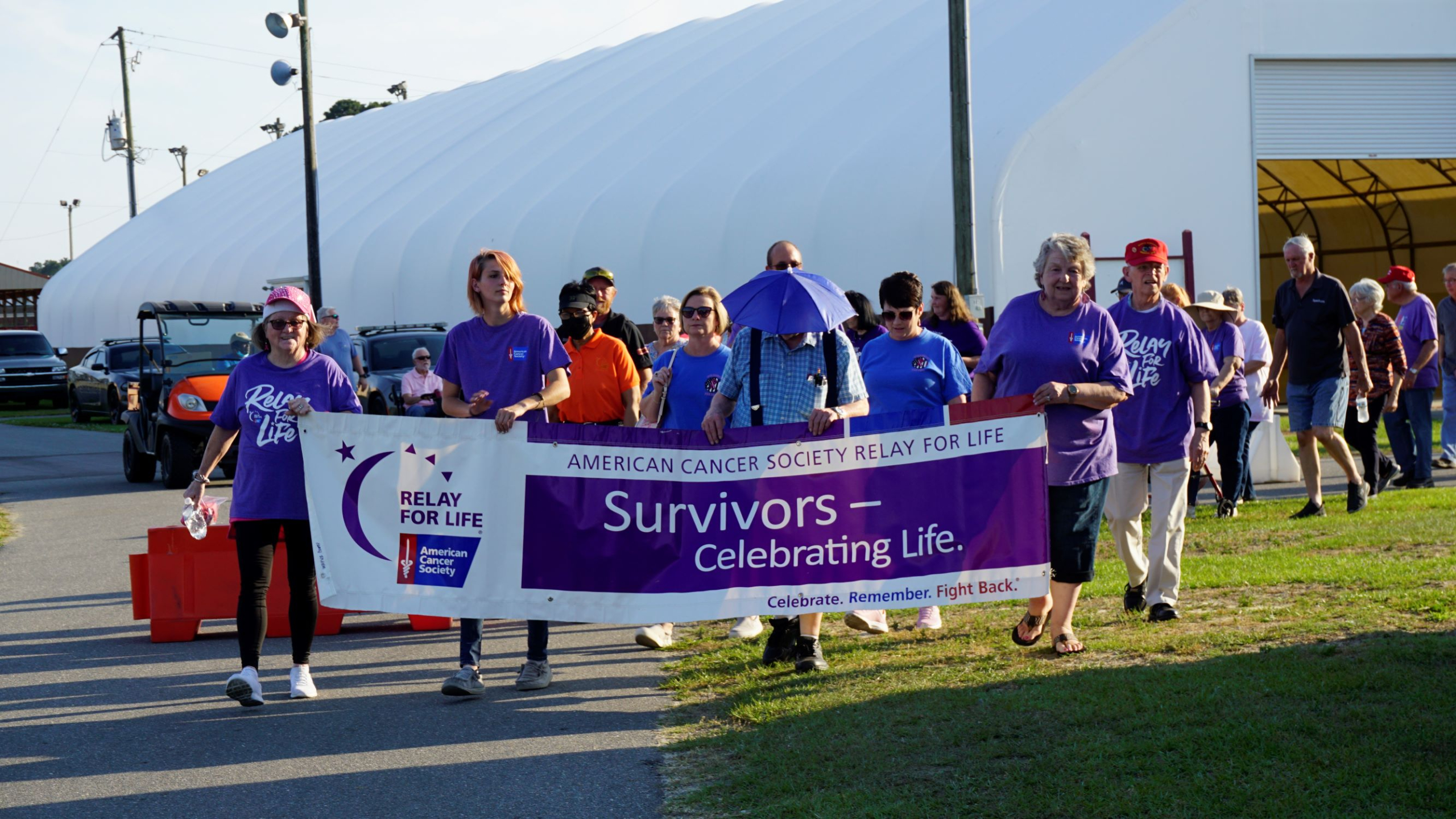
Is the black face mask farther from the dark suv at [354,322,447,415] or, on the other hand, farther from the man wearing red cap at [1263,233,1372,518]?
the dark suv at [354,322,447,415]

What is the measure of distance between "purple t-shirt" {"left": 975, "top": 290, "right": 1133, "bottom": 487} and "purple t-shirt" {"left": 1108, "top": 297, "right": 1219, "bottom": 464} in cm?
82

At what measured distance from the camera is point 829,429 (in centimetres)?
667

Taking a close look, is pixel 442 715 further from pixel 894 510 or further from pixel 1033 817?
pixel 1033 817

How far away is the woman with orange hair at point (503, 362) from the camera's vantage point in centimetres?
694

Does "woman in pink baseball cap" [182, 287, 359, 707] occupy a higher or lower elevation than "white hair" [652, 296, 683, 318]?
lower

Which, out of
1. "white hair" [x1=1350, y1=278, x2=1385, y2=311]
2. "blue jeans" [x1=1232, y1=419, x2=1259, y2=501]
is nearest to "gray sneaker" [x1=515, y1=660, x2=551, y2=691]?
"blue jeans" [x1=1232, y1=419, x2=1259, y2=501]

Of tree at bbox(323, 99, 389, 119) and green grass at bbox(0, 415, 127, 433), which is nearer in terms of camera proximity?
green grass at bbox(0, 415, 127, 433)

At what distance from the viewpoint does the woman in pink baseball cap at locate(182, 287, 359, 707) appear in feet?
22.2

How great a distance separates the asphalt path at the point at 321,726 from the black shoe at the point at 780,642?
593mm

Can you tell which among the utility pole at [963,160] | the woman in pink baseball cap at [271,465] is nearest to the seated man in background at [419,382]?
the utility pole at [963,160]

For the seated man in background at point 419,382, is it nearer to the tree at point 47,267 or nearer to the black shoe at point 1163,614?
the black shoe at point 1163,614

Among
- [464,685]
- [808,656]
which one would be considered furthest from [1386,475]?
[464,685]

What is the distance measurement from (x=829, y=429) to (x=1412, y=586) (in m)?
3.62

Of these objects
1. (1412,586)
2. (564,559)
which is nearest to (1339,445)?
(1412,586)
